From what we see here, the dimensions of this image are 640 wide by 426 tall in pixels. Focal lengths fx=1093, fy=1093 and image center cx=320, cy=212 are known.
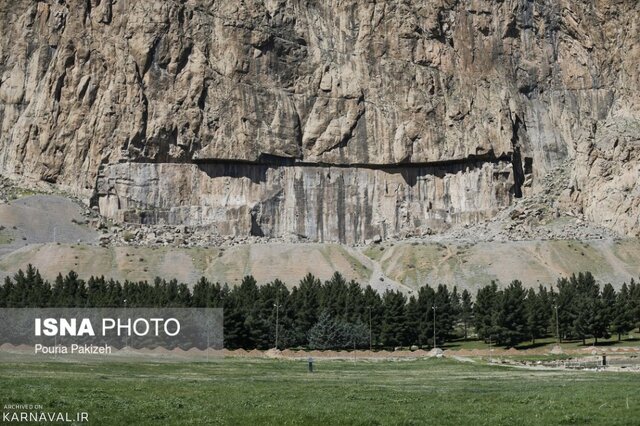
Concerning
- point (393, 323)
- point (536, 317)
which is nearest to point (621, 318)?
point (536, 317)

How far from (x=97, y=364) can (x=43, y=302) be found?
180 feet

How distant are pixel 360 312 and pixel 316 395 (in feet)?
250

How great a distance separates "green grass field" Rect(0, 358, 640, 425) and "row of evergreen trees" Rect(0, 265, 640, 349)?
45412 mm

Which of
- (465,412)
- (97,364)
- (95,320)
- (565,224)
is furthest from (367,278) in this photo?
(465,412)

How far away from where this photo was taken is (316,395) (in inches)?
1996

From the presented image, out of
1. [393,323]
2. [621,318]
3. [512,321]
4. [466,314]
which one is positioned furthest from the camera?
[466,314]

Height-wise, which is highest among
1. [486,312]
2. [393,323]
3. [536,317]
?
[486,312]

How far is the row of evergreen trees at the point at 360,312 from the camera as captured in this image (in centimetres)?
11750

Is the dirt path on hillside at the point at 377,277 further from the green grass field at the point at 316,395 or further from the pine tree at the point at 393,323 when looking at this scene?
the green grass field at the point at 316,395

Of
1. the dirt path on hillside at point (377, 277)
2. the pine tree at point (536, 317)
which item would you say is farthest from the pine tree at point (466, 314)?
the dirt path on hillside at point (377, 277)

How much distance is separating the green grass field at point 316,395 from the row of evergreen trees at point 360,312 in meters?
45.4

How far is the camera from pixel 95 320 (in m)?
94.8

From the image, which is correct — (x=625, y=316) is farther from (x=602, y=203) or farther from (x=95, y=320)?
(x=602, y=203)

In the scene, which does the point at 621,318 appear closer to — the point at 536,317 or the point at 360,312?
the point at 536,317
